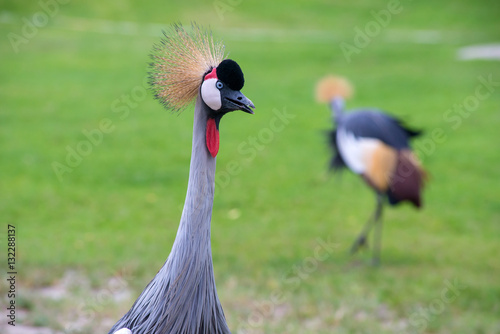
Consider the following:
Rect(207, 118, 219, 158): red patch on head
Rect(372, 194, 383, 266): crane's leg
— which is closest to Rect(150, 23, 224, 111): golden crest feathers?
Rect(207, 118, 219, 158): red patch on head

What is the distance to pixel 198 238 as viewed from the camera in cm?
242

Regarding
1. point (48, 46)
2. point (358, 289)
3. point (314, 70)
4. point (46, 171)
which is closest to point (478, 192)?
point (358, 289)

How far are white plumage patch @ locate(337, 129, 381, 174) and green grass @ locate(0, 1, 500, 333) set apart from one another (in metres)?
0.94

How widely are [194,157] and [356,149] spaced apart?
353 centimetres

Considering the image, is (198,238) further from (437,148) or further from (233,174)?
(437,148)

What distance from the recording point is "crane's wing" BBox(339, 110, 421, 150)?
18.4 ft

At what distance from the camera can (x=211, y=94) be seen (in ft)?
7.68

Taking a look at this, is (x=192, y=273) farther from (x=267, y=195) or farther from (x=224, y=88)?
(x=267, y=195)

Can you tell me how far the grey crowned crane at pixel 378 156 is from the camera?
17.8 feet

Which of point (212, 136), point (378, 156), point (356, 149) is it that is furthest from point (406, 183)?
point (212, 136)

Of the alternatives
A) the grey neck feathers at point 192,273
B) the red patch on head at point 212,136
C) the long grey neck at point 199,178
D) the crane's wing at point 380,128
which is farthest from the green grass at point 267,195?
the red patch on head at point 212,136

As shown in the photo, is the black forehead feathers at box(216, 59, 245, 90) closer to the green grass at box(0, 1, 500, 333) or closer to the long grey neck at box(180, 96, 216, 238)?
the long grey neck at box(180, 96, 216, 238)

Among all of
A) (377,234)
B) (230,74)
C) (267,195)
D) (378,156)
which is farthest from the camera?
(267,195)

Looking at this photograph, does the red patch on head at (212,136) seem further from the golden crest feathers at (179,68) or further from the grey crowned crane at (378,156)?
the grey crowned crane at (378,156)
